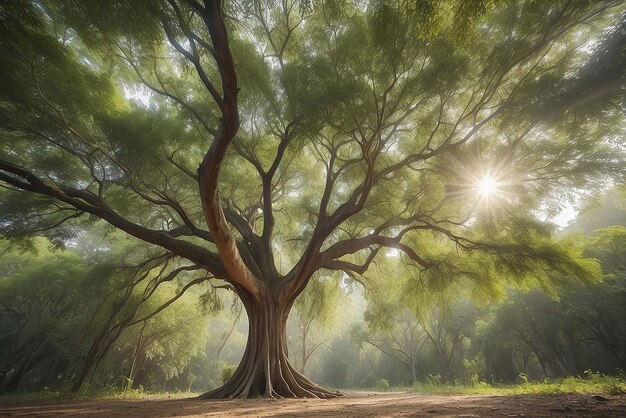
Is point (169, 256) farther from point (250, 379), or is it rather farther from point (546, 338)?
point (546, 338)

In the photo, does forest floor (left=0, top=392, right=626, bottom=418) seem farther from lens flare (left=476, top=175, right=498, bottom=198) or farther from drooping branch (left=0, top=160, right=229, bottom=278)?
lens flare (left=476, top=175, right=498, bottom=198)

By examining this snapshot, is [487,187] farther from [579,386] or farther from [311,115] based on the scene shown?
[579,386]

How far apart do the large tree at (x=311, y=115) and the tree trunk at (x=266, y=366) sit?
0.05m

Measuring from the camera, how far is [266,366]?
285 inches

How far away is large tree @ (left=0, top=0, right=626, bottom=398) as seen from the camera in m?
4.93

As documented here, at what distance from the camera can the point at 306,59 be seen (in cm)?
618

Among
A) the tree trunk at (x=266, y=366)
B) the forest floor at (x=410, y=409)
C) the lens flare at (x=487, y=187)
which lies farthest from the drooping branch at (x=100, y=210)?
the lens flare at (x=487, y=187)

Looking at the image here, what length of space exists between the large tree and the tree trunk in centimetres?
5

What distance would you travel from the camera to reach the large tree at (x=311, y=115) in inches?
194

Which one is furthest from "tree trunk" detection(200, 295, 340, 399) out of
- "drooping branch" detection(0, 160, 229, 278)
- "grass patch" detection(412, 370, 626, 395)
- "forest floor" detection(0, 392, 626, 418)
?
"grass patch" detection(412, 370, 626, 395)

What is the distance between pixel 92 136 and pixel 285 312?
22.0 feet

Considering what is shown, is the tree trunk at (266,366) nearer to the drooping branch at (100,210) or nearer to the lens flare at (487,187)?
the drooping branch at (100,210)

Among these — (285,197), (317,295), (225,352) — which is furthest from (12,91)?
(225,352)

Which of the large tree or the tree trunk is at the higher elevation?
the large tree
